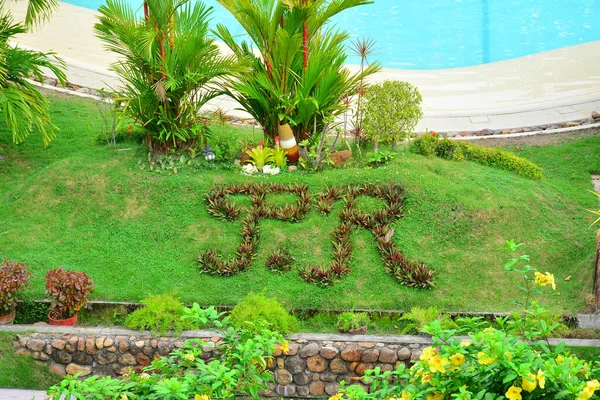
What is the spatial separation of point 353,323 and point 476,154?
164 inches

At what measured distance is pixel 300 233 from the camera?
10.7 metres

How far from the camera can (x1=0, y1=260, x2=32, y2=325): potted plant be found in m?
9.39

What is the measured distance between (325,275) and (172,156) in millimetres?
2966

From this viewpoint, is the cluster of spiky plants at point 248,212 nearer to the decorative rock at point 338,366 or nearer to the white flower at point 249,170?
the white flower at point 249,170

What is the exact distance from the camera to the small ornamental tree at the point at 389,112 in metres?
11.9

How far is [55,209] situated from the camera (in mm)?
11453

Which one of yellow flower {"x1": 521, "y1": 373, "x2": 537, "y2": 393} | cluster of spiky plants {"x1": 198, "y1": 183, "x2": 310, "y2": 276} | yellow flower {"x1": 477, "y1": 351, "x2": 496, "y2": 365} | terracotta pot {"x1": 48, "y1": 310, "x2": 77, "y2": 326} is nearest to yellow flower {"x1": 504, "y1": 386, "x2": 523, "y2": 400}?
yellow flower {"x1": 521, "y1": 373, "x2": 537, "y2": 393}

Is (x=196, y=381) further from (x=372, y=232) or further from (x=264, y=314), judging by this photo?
(x=372, y=232)

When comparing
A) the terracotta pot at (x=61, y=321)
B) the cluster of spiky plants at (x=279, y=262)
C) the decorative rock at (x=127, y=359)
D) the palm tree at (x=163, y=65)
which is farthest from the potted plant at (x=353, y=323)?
the palm tree at (x=163, y=65)

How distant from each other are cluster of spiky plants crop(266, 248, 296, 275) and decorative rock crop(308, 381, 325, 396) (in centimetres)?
163

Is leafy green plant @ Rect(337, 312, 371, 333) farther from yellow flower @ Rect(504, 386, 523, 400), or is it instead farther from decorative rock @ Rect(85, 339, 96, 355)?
yellow flower @ Rect(504, 386, 523, 400)

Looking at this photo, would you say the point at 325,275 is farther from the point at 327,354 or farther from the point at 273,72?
the point at 273,72

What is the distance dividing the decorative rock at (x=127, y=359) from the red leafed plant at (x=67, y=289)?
80 centimetres

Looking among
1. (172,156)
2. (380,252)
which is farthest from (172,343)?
(172,156)
